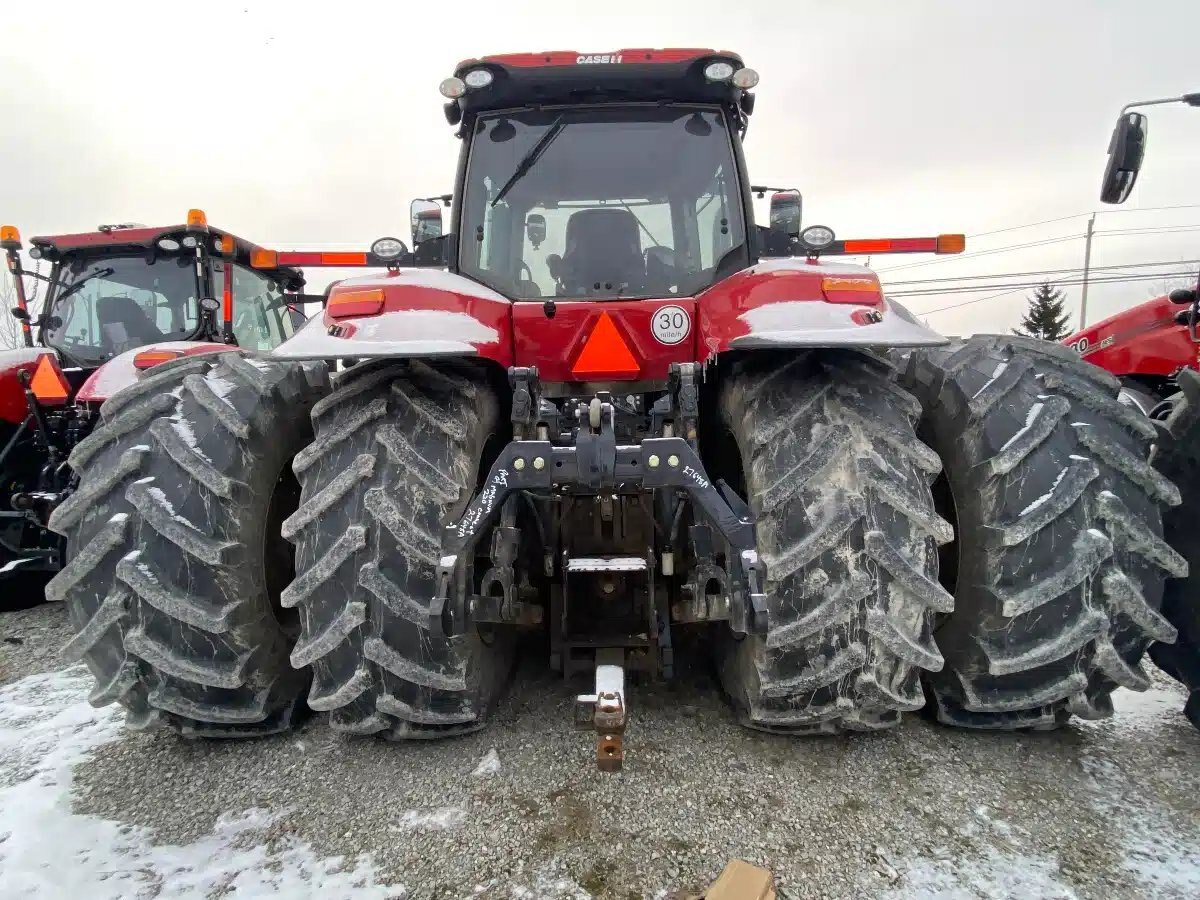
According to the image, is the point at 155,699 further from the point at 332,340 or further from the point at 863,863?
the point at 863,863

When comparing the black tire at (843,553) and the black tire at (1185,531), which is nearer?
the black tire at (843,553)

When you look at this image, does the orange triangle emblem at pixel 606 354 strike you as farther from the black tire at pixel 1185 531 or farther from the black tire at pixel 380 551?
the black tire at pixel 1185 531

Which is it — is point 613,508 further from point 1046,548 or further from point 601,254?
point 1046,548

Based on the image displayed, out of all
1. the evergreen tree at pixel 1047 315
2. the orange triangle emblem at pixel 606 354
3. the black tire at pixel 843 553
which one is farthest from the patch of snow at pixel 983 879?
the evergreen tree at pixel 1047 315

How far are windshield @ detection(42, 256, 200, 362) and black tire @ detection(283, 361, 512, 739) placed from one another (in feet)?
15.7

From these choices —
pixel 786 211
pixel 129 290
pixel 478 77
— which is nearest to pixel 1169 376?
pixel 786 211

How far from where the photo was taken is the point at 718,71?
8.95ft

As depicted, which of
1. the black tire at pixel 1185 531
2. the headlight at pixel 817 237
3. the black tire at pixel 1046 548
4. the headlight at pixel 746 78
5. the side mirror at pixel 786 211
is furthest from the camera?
the side mirror at pixel 786 211

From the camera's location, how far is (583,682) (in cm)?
280

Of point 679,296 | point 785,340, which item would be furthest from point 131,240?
point 785,340

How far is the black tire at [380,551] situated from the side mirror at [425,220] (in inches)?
46.8

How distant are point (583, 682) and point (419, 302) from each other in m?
1.51

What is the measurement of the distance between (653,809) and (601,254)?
186 centimetres

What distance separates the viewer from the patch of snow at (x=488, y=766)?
225 centimetres
